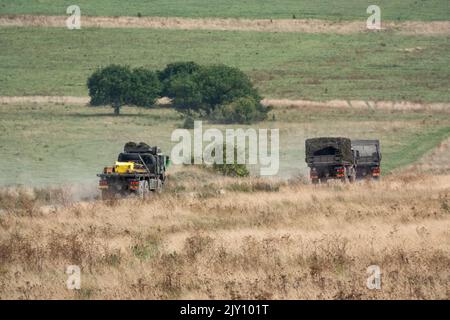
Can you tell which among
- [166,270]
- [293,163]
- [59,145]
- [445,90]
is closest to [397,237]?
[166,270]

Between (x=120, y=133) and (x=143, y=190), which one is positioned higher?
(x=143, y=190)

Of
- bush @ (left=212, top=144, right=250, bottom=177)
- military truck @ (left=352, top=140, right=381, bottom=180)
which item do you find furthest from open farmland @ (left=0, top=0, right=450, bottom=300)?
military truck @ (left=352, top=140, right=381, bottom=180)

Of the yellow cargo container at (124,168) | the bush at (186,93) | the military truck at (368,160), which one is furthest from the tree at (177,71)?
the yellow cargo container at (124,168)

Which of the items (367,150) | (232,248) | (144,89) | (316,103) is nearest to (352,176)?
(367,150)

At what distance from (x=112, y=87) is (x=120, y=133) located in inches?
700

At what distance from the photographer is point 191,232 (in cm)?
2681

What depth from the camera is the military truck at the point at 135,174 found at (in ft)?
128

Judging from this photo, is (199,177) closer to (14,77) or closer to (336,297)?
(336,297)

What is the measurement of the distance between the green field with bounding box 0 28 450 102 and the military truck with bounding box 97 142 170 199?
65.8 metres

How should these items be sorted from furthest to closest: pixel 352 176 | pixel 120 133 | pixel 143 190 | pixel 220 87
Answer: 1. pixel 220 87
2. pixel 120 133
3. pixel 352 176
4. pixel 143 190

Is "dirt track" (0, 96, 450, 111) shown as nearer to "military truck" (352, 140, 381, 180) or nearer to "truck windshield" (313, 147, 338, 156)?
"military truck" (352, 140, 381, 180)

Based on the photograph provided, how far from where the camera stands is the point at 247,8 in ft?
495

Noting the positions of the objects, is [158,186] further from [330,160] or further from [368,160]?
[368,160]

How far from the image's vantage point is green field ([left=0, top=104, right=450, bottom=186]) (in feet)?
205
